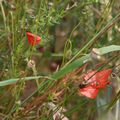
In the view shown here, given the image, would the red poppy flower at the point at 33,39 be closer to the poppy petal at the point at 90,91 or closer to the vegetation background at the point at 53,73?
the vegetation background at the point at 53,73

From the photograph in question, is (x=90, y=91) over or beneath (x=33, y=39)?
beneath

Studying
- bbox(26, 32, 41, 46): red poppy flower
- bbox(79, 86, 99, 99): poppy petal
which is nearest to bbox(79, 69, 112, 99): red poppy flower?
bbox(79, 86, 99, 99): poppy petal

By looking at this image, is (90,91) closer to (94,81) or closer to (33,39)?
(94,81)

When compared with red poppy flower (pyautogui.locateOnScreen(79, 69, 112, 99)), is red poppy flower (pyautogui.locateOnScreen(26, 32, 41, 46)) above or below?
above

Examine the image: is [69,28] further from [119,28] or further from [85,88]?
[85,88]

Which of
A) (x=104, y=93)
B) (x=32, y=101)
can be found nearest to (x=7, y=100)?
(x=32, y=101)

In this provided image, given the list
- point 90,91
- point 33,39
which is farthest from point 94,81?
point 33,39

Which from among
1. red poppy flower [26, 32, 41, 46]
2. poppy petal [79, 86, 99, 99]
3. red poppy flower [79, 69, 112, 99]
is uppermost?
red poppy flower [26, 32, 41, 46]

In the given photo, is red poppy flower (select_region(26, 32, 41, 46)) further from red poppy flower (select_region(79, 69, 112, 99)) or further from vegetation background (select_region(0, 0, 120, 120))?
red poppy flower (select_region(79, 69, 112, 99))
